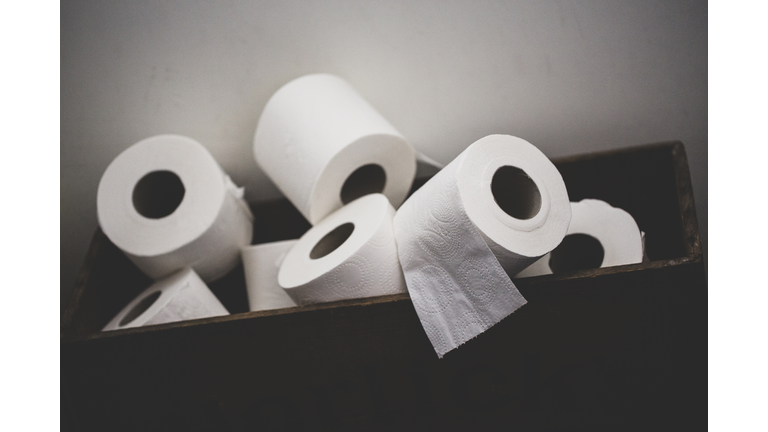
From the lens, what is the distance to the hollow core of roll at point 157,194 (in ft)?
2.94

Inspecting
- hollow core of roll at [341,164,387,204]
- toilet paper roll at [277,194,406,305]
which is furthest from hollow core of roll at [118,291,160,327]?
hollow core of roll at [341,164,387,204]

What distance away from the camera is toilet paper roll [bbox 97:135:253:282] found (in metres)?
0.84

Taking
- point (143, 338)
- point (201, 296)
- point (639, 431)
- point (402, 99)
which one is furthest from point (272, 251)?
point (639, 431)

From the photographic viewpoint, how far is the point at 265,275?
90 cm

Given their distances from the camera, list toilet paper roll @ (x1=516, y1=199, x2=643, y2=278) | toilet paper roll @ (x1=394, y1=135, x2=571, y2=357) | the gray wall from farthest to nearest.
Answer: the gray wall < toilet paper roll @ (x1=516, y1=199, x2=643, y2=278) < toilet paper roll @ (x1=394, y1=135, x2=571, y2=357)

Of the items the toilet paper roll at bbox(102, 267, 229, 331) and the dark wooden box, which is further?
the toilet paper roll at bbox(102, 267, 229, 331)

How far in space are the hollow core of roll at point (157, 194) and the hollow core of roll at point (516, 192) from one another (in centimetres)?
61

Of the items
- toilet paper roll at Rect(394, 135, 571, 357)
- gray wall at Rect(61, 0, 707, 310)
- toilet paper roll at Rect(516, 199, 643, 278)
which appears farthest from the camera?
gray wall at Rect(61, 0, 707, 310)

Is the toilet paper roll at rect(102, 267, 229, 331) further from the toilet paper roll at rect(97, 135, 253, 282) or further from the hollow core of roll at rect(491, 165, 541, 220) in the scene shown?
the hollow core of roll at rect(491, 165, 541, 220)

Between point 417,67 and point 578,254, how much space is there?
45 cm

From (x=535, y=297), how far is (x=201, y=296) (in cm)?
55

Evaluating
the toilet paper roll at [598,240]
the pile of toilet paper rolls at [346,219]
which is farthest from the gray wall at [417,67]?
the toilet paper roll at [598,240]

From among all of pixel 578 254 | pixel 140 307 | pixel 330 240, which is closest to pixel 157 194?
pixel 140 307

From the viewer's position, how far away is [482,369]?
726mm
